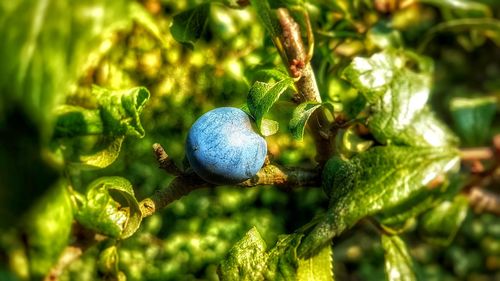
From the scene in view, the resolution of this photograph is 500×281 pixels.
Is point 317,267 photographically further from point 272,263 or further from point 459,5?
point 459,5

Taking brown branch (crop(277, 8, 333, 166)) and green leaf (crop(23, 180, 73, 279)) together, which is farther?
brown branch (crop(277, 8, 333, 166))

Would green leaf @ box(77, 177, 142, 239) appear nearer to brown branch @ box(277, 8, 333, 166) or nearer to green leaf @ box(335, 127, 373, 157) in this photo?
brown branch @ box(277, 8, 333, 166)

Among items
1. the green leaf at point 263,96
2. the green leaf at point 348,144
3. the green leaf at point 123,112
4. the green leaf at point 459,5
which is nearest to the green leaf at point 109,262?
the green leaf at point 123,112

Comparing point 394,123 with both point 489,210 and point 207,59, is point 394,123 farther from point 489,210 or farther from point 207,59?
point 489,210

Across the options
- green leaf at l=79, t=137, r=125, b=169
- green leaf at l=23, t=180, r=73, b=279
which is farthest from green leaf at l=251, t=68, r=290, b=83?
green leaf at l=23, t=180, r=73, b=279

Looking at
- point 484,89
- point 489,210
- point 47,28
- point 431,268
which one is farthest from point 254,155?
point 484,89

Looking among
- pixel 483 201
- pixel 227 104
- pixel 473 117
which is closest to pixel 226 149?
pixel 227 104
